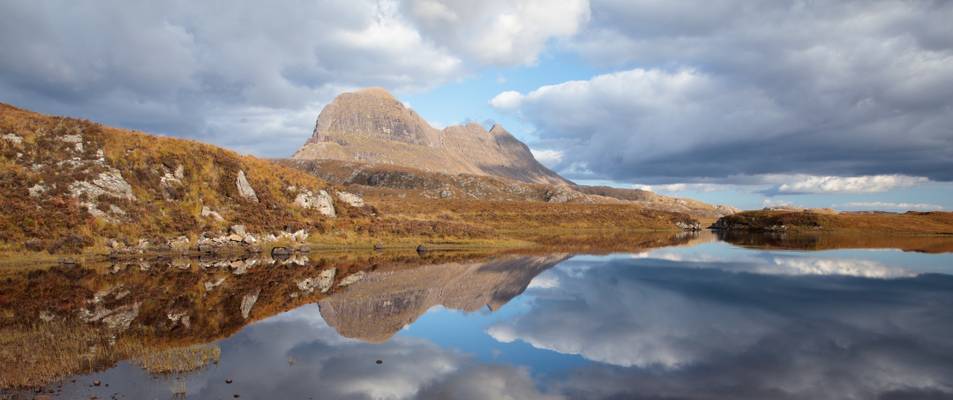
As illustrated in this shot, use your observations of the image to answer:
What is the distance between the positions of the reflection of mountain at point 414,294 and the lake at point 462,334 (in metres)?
0.21

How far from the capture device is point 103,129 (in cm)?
5941

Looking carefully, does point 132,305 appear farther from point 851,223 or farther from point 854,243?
point 851,223

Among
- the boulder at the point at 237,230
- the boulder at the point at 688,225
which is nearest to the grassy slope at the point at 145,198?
the boulder at the point at 237,230

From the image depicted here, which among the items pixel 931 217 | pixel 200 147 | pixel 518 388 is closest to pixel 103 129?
pixel 200 147

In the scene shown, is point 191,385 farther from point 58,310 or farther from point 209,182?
point 209,182

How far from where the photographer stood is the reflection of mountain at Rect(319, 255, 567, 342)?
87.9 feet

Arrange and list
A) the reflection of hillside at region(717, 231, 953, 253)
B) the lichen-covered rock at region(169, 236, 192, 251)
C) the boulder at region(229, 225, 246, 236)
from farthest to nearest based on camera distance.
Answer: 1. the reflection of hillside at region(717, 231, 953, 253)
2. the boulder at region(229, 225, 246, 236)
3. the lichen-covered rock at region(169, 236, 192, 251)

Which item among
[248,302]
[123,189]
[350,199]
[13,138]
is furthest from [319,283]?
[350,199]

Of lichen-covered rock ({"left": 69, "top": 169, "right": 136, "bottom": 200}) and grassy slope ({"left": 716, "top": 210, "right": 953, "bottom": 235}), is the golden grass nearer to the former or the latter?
lichen-covered rock ({"left": 69, "top": 169, "right": 136, "bottom": 200})

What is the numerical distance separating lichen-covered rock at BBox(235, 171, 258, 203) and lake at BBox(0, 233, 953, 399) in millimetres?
18087

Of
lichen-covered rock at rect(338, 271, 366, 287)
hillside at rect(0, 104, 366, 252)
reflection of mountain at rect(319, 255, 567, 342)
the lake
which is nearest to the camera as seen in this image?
the lake

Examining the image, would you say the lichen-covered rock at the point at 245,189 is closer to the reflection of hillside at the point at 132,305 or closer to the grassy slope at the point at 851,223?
the reflection of hillside at the point at 132,305

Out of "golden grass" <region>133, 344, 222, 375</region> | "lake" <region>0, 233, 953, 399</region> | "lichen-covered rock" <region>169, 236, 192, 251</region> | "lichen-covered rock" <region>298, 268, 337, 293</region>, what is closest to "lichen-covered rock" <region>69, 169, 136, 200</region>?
"lichen-covered rock" <region>169, 236, 192, 251</region>

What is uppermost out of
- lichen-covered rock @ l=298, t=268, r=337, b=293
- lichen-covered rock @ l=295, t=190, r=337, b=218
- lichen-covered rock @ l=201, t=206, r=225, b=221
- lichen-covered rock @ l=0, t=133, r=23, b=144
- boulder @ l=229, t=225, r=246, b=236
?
lichen-covered rock @ l=0, t=133, r=23, b=144
